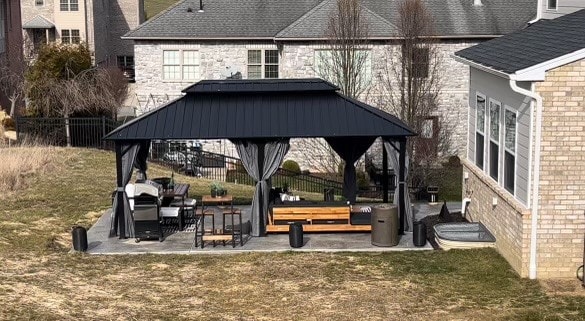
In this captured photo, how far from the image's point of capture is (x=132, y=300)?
14477 mm

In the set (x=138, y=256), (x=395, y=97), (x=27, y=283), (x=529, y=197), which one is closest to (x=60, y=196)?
(x=138, y=256)

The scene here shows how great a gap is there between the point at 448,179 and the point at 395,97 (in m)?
4.50

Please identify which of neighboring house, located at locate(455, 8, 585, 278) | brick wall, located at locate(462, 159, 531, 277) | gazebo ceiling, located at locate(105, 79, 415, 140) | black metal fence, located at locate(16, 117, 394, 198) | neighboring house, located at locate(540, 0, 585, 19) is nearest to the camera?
neighboring house, located at locate(455, 8, 585, 278)

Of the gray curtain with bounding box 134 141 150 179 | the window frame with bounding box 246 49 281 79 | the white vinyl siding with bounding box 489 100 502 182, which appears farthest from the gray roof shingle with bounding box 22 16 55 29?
the white vinyl siding with bounding box 489 100 502 182

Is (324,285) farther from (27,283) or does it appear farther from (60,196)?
(60,196)

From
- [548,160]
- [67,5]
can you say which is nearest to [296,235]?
[548,160]

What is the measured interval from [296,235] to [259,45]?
21.1 metres

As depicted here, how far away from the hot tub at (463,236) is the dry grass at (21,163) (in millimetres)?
13663

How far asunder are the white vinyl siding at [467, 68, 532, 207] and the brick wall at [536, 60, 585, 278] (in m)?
0.38

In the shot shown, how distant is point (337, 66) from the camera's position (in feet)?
116

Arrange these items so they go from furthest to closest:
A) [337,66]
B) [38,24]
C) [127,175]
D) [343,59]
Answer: [38,24] → [337,66] → [343,59] → [127,175]

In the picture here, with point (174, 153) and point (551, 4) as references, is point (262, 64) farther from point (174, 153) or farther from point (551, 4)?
point (551, 4)

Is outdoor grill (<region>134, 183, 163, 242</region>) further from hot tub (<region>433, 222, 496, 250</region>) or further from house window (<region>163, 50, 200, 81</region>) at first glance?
house window (<region>163, 50, 200, 81</region>)

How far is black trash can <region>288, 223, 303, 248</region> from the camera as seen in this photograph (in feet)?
58.1
